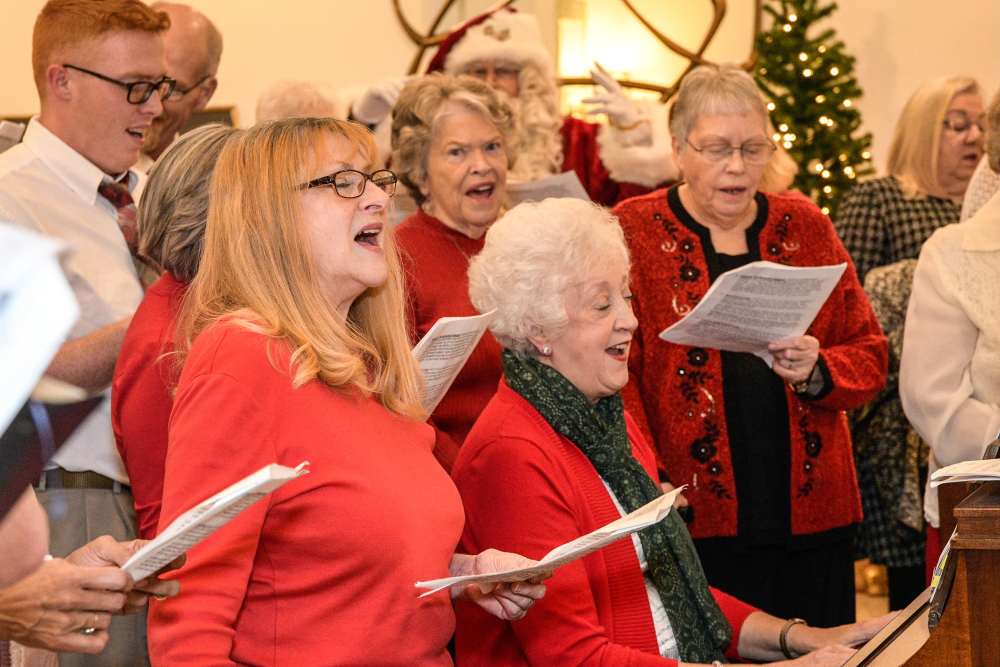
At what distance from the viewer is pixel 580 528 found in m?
2.27

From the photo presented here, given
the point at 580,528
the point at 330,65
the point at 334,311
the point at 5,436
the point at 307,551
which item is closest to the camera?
the point at 5,436

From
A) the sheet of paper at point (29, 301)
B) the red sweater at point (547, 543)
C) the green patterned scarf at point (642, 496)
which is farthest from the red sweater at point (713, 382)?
the sheet of paper at point (29, 301)

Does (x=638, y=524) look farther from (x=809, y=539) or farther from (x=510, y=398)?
(x=809, y=539)

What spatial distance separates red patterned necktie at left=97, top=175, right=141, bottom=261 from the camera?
2.77 m

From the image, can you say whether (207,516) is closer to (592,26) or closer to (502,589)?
(502,589)

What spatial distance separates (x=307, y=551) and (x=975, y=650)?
0.88 meters

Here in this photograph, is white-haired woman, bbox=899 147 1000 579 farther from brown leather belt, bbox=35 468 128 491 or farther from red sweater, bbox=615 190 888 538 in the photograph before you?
brown leather belt, bbox=35 468 128 491

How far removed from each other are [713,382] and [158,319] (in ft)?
4.59

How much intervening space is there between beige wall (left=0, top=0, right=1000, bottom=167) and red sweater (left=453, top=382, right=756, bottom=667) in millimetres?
4982

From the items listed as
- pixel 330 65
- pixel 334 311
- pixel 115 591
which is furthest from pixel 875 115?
pixel 115 591

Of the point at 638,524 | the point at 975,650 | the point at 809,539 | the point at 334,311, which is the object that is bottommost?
the point at 809,539

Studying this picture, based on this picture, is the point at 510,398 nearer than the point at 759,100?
Yes

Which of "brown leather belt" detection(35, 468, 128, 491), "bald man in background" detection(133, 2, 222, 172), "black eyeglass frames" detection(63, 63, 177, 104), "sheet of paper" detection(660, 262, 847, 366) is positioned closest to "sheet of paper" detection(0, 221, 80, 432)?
"brown leather belt" detection(35, 468, 128, 491)

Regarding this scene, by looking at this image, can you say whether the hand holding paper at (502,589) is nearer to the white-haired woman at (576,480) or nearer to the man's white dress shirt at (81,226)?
the white-haired woman at (576,480)
